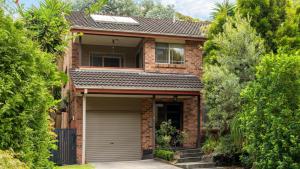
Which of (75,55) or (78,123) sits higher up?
(75,55)

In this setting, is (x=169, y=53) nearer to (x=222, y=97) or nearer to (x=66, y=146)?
(x=222, y=97)

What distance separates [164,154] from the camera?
17.3 m

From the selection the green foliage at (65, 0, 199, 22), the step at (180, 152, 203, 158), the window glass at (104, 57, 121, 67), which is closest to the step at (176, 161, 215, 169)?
the step at (180, 152, 203, 158)

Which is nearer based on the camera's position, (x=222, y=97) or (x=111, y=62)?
(x=222, y=97)

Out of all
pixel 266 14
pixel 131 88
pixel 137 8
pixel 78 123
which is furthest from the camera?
pixel 137 8

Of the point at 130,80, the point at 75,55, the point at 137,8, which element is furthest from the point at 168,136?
the point at 137,8

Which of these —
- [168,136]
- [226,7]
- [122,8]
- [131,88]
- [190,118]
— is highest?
[122,8]

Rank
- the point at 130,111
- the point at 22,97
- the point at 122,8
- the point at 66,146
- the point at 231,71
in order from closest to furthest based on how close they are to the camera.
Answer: the point at 22,97, the point at 231,71, the point at 66,146, the point at 130,111, the point at 122,8

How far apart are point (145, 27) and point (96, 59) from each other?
11.1 feet

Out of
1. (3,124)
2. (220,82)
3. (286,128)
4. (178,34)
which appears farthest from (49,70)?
(178,34)

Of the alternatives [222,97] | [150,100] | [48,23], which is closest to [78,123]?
[150,100]

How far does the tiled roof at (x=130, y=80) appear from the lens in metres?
17.9

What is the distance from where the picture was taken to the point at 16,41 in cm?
597

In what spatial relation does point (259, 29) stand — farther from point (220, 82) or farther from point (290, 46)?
point (220, 82)
